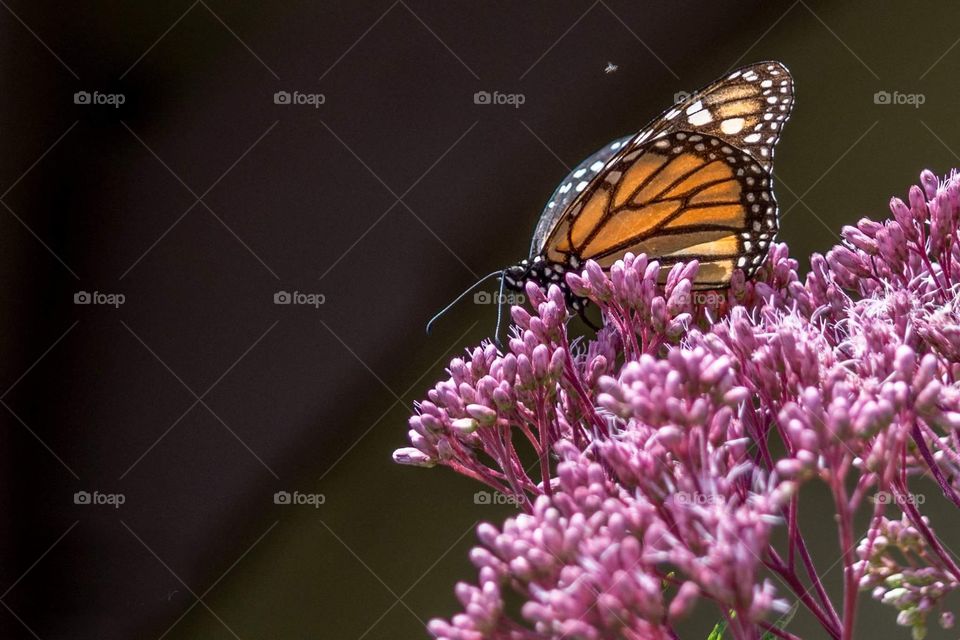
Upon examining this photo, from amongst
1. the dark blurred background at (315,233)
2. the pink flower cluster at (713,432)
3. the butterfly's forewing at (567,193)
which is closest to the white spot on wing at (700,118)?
the butterfly's forewing at (567,193)

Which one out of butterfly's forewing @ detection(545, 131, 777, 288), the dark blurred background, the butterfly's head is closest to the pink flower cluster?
butterfly's forewing @ detection(545, 131, 777, 288)

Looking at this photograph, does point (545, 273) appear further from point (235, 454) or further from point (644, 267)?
point (235, 454)

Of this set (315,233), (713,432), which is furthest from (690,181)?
(315,233)

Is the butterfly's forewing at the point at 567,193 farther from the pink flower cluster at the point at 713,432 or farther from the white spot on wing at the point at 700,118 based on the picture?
the pink flower cluster at the point at 713,432

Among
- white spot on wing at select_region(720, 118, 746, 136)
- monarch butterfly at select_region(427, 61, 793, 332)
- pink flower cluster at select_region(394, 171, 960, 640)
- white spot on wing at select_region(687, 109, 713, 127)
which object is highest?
white spot on wing at select_region(687, 109, 713, 127)

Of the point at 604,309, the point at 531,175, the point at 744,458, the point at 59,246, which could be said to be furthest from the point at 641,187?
the point at 59,246

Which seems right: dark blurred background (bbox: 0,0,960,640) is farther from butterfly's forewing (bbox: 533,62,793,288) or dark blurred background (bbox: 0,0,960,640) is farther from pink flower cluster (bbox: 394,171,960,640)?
pink flower cluster (bbox: 394,171,960,640)
